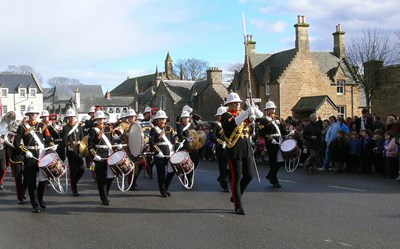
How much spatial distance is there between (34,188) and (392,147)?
32.0 ft

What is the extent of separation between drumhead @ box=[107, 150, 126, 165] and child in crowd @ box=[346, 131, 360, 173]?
339 inches

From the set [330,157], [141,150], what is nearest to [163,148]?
[141,150]

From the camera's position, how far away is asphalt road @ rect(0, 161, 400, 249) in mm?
7406

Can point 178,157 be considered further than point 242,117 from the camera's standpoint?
Yes

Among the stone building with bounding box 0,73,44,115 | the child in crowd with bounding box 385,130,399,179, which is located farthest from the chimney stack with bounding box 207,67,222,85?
the child in crowd with bounding box 385,130,399,179

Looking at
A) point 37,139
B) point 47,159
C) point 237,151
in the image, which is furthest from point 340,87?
point 237,151

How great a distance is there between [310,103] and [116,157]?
40.1m

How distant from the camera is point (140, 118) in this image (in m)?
19.0

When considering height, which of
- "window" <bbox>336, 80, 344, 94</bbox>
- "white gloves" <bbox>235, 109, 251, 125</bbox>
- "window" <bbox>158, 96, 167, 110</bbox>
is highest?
"window" <bbox>336, 80, 344, 94</bbox>

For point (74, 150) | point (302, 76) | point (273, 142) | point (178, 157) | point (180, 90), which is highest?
point (302, 76)

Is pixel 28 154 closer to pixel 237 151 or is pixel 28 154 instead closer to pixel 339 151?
pixel 237 151

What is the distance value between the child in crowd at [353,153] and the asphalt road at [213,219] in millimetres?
3314

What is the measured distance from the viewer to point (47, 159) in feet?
35.0

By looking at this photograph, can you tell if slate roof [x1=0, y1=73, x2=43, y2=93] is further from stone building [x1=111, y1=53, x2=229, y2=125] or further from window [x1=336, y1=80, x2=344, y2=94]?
window [x1=336, y1=80, x2=344, y2=94]
